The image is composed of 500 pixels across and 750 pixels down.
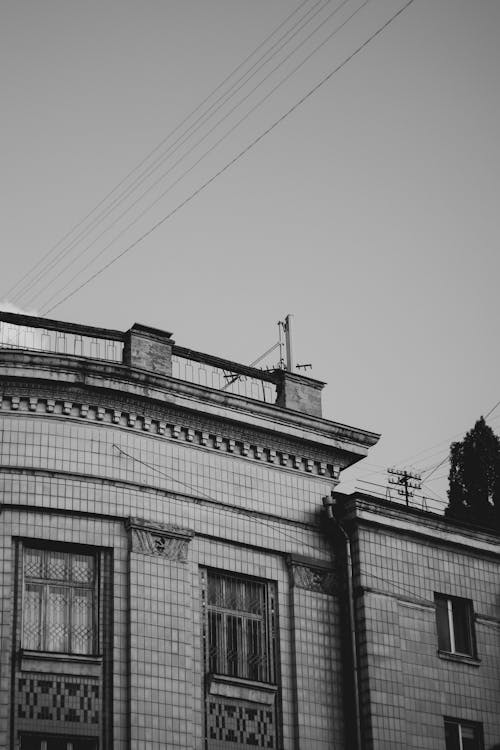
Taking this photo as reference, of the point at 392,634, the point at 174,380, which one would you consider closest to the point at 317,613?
the point at 392,634

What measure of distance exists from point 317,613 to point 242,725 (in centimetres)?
308

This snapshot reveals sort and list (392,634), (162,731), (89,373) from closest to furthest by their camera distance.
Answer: (162,731), (89,373), (392,634)

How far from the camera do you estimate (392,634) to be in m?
29.1

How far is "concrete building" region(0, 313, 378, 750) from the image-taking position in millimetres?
25469

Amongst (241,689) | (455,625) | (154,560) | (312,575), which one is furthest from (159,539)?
(455,625)

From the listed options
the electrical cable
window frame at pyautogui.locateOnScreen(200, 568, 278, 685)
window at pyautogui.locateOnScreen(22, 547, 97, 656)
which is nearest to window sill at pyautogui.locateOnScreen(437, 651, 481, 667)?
the electrical cable

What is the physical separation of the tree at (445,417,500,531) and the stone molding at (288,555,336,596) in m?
14.8

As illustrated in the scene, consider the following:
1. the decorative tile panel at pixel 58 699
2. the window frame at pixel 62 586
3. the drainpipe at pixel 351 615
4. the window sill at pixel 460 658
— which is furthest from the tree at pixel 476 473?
the decorative tile panel at pixel 58 699

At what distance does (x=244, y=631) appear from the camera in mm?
27953

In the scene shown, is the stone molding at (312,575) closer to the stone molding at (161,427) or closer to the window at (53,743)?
the stone molding at (161,427)

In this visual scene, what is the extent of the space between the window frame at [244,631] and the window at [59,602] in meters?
2.41

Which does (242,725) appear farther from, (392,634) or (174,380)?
(174,380)

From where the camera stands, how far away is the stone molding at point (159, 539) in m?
26.8

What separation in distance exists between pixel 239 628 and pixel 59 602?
12.6 ft
